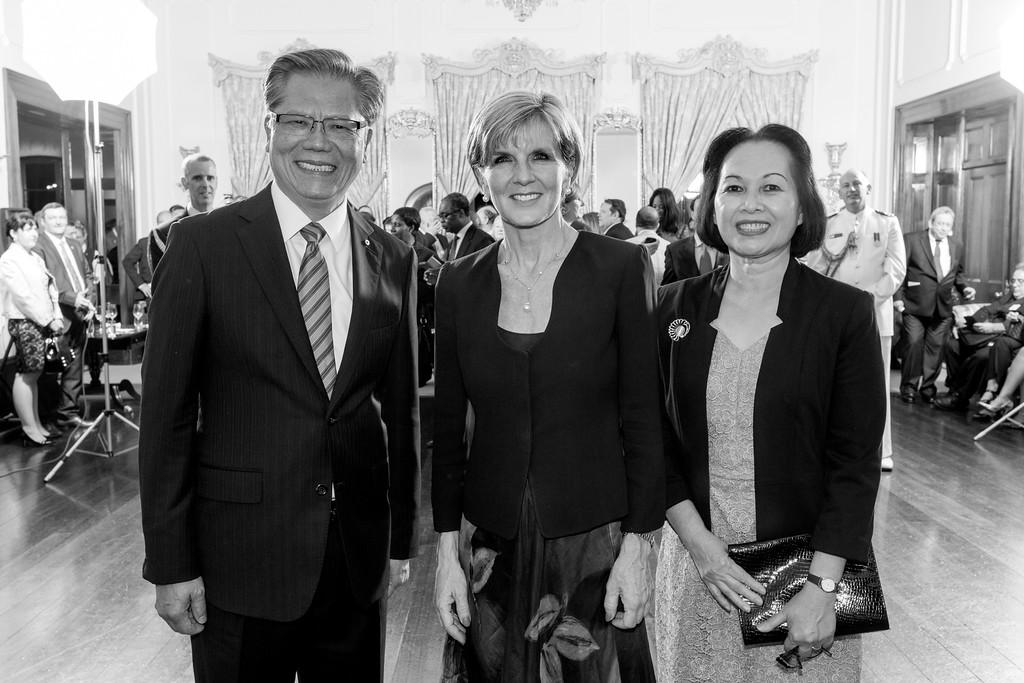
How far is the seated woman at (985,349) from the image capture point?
23.7 ft

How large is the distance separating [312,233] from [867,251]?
434 cm

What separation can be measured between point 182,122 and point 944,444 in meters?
9.24

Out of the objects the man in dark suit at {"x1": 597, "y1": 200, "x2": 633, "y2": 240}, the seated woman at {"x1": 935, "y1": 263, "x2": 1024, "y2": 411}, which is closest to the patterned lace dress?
the man in dark suit at {"x1": 597, "y1": 200, "x2": 633, "y2": 240}

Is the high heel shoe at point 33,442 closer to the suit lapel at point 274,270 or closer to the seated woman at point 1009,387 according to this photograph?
the suit lapel at point 274,270

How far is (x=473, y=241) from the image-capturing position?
208 inches

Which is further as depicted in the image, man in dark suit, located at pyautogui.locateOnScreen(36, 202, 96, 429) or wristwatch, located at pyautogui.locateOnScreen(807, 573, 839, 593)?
man in dark suit, located at pyautogui.locateOnScreen(36, 202, 96, 429)

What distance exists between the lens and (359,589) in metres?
1.65

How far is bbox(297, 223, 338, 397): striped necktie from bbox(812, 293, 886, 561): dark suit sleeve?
3.08ft

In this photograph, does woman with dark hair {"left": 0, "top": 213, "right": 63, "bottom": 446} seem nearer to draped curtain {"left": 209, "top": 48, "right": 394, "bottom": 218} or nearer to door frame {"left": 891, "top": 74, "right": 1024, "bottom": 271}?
draped curtain {"left": 209, "top": 48, "right": 394, "bottom": 218}

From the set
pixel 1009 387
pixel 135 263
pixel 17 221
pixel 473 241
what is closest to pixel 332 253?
pixel 473 241

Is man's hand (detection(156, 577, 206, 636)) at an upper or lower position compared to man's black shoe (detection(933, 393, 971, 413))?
upper

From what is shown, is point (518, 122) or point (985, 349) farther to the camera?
point (985, 349)

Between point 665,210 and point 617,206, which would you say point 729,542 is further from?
point 617,206

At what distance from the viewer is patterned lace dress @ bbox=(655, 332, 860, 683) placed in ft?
5.29
